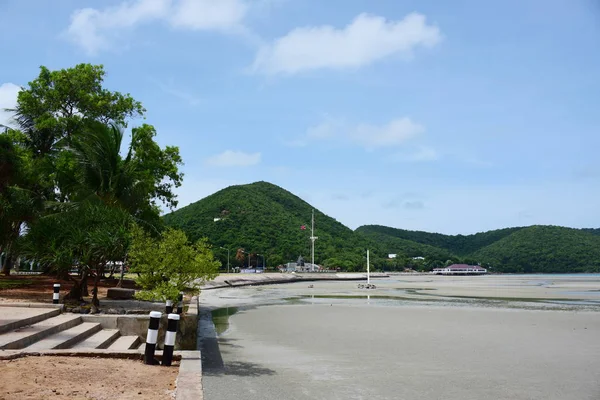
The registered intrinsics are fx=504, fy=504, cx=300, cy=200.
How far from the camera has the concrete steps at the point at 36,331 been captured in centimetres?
809

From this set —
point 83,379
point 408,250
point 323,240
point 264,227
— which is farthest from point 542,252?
point 83,379

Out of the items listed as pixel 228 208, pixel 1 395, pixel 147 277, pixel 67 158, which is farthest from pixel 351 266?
pixel 1 395

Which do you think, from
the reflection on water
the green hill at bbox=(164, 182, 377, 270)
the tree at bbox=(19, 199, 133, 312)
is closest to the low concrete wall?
the tree at bbox=(19, 199, 133, 312)

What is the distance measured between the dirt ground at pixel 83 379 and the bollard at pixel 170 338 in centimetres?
15

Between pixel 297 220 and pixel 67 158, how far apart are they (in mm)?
112672

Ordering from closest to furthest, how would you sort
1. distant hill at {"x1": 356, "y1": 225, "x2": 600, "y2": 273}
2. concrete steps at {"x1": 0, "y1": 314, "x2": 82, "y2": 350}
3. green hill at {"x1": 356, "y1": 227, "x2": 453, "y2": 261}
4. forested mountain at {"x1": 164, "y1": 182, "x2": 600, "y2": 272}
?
concrete steps at {"x1": 0, "y1": 314, "x2": 82, "y2": 350} → forested mountain at {"x1": 164, "y1": 182, "x2": 600, "y2": 272} → distant hill at {"x1": 356, "y1": 225, "x2": 600, "y2": 273} → green hill at {"x1": 356, "y1": 227, "x2": 453, "y2": 261}

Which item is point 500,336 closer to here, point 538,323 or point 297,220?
point 538,323

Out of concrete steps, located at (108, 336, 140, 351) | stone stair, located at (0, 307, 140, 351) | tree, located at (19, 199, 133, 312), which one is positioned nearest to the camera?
stone stair, located at (0, 307, 140, 351)

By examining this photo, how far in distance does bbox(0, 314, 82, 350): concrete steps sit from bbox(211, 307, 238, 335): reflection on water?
517 centimetres

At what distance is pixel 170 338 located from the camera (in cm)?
795

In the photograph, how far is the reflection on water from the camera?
54.7 ft

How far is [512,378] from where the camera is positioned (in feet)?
30.2

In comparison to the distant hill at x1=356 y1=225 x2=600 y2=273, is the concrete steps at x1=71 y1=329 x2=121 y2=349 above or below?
below

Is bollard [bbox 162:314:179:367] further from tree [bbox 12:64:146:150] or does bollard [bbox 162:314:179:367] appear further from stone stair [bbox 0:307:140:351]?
tree [bbox 12:64:146:150]
